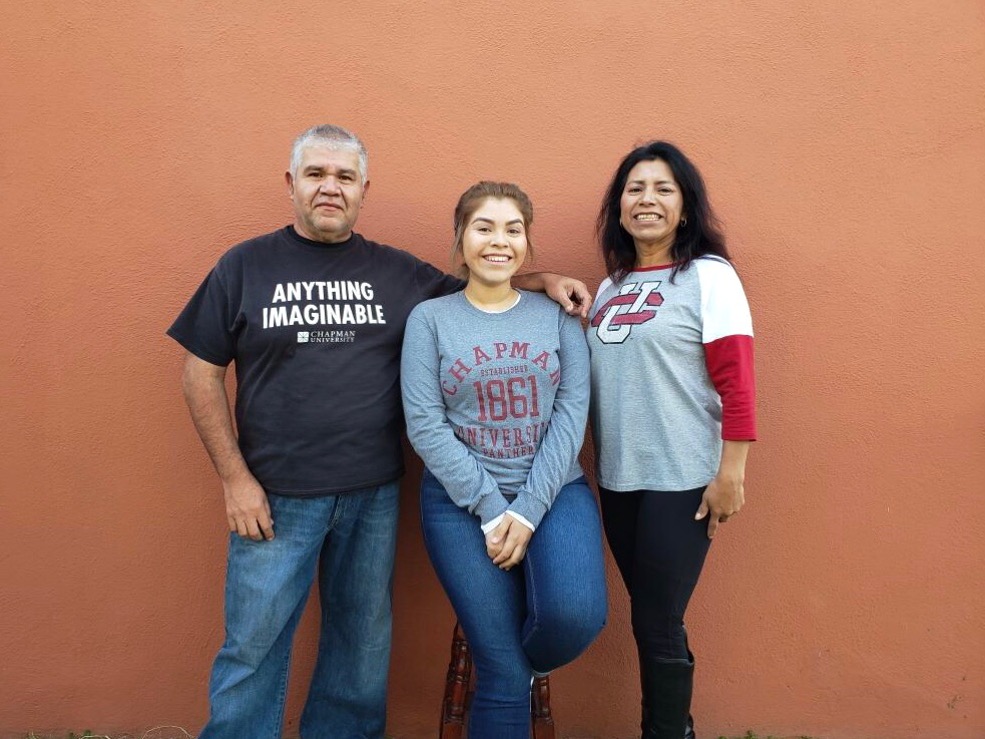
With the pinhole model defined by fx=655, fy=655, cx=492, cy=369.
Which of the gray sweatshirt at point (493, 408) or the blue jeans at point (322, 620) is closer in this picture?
the gray sweatshirt at point (493, 408)

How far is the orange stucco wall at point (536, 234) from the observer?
2.39 m

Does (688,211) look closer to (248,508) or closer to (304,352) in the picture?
(304,352)

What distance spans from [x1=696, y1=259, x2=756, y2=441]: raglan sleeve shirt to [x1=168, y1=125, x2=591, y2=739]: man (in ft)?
1.29

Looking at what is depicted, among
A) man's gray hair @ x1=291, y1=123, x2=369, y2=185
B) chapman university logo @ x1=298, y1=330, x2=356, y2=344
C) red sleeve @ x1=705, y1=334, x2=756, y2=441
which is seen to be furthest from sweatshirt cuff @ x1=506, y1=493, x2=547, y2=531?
man's gray hair @ x1=291, y1=123, x2=369, y2=185

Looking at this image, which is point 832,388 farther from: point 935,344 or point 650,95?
point 650,95

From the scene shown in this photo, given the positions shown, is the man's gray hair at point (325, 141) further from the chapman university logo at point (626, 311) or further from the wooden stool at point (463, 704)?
the wooden stool at point (463, 704)

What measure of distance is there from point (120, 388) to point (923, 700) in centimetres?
331

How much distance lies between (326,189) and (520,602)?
1.35 metres

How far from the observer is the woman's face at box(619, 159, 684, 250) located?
2.05 metres

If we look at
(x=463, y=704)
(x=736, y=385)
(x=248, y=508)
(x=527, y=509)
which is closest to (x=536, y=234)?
(x=736, y=385)

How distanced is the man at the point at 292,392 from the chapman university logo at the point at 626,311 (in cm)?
8

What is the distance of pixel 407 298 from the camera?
209 cm

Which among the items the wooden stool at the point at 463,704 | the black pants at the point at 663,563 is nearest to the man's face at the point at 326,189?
the black pants at the point at 663,563

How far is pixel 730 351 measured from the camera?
1.85 metres
